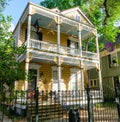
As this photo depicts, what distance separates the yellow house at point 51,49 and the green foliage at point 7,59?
7.40 m

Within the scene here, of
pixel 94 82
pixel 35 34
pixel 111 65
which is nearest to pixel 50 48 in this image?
pixel 35 34

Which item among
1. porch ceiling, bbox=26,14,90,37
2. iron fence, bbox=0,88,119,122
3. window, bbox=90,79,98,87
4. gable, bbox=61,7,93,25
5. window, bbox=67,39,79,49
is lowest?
iron fence, bbox=0,88,119,122

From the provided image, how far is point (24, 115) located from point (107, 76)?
1554cm

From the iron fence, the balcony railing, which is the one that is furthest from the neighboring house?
the iron fence

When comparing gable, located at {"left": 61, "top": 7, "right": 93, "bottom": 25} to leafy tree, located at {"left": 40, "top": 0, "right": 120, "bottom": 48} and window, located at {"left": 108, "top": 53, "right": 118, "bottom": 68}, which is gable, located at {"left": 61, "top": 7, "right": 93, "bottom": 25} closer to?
leafy tree, located at {"left": 40, "top": 0, "right": 120, "bottom": 48}

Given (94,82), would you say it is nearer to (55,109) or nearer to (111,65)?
(111,65)

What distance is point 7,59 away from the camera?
5195 millimetres

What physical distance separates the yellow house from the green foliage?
7.40 meters

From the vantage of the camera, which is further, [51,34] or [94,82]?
[94,82]

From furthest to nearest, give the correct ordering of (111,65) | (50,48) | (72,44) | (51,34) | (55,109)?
(111,65), (72,44), (51,34), (50,48), (55,109)

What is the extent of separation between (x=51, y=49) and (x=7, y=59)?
972cm

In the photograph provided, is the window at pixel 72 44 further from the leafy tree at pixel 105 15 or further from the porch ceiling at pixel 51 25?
the leafy tree at pixel 105 15

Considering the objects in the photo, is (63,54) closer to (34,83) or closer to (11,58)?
(34,83)

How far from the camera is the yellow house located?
1410 cm
